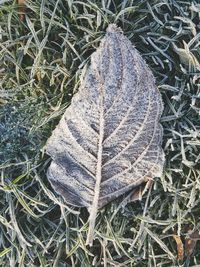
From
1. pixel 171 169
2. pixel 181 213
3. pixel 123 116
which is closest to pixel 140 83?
pixel 123 116

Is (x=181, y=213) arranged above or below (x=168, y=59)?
below

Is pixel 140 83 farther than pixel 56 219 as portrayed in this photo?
No

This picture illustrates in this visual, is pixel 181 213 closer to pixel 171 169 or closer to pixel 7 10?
pixel 171 169
